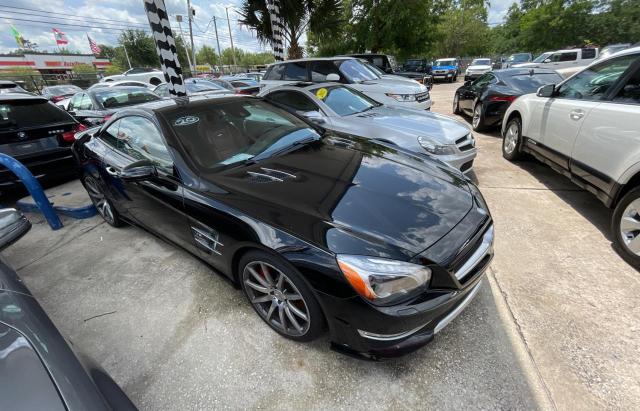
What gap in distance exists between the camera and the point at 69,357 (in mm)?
1192

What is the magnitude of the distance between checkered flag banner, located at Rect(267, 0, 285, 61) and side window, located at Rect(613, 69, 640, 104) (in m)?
9.60

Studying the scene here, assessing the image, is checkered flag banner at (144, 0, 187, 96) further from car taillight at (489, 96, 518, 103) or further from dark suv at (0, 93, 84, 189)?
car taillight at (489, 96, 518, 103)

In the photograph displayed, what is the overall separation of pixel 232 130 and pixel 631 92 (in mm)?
3520

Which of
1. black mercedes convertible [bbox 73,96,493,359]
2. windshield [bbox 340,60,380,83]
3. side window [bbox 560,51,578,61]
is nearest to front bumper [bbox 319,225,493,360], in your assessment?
black mercedes convertible [bbox 73,96,493,359]

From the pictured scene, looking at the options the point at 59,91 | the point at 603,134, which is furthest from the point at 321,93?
the point at 59,91

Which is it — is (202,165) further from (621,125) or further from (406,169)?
(621,125)

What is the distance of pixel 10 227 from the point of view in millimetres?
1809

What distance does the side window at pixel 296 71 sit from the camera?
7008 millimetres

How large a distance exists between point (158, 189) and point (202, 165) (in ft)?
1.63

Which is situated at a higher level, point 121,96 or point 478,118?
point 121,96

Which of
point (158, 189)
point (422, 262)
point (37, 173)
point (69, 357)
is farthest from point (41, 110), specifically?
point (422, 262)

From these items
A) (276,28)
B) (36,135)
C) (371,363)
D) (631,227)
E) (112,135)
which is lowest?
(371,363)

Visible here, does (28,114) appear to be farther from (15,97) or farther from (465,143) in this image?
(465,143)

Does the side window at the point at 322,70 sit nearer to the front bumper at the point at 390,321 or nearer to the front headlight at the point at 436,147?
the front headlight at the point at 436,147
